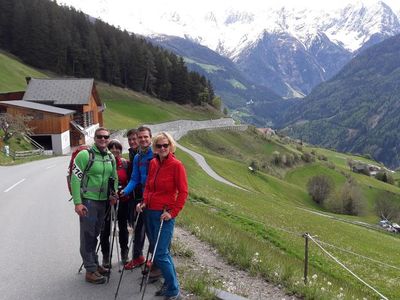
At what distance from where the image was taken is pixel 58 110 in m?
62.7

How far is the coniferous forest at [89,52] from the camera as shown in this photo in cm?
12156

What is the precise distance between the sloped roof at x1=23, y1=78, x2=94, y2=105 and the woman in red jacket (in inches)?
2549

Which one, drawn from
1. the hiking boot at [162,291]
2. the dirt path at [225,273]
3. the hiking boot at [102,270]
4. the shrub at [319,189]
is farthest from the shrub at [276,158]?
the hiking boot at [162,291]

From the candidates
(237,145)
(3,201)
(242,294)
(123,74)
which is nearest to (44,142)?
(3,201)

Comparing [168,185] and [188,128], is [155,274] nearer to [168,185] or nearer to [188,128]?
[168,185]

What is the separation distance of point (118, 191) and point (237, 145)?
299ft

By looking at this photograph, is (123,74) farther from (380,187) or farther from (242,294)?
(242,294)

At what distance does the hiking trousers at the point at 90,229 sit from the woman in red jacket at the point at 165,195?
1.28m

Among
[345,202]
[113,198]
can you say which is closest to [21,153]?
[113,198]

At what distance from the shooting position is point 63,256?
11469 millimetres

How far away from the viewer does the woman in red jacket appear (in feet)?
27.8

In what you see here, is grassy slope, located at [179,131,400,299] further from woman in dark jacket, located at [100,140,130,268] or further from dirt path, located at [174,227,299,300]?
woman in dark jacket, located at [100,140,130,268]

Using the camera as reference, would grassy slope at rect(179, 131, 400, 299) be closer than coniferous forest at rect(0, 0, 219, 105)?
Yes

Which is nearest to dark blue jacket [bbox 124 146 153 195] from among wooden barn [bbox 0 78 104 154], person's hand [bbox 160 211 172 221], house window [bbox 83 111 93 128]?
person's hand [bbox 160 211 172 221]
